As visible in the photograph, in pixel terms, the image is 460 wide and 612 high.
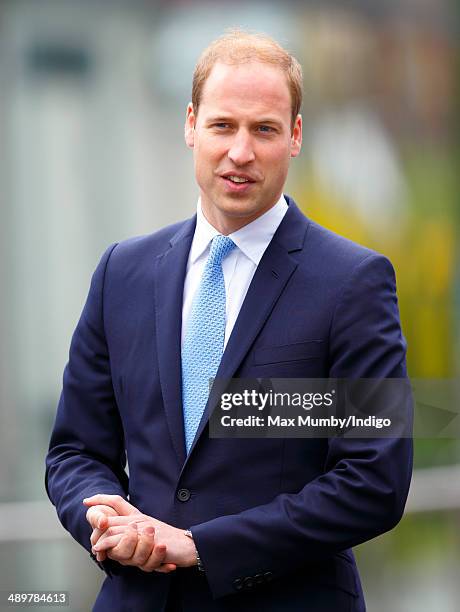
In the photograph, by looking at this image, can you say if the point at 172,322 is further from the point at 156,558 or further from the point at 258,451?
the point at 156,558

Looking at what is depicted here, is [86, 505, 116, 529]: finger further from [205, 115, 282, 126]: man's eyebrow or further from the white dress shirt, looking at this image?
[205, 115, 282, 126]: man's eyebrow

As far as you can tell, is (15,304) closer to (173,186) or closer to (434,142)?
(173,186)

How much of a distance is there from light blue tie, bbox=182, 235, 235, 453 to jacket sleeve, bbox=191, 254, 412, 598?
260mm

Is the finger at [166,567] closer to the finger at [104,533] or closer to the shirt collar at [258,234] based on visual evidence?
the finger at [104,533]

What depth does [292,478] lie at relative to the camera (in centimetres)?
267

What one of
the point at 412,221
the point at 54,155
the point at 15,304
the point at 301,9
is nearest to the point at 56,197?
the point at 54,155

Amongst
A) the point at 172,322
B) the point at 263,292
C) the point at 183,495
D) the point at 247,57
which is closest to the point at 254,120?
the point at 247,57

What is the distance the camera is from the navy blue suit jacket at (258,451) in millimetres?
2594

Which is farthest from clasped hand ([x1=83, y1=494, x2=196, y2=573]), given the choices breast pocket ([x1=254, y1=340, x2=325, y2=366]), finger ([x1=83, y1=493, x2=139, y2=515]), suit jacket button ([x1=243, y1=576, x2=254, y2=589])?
breast pocket ([x1=254, y1=340, x2=325, y2=366])

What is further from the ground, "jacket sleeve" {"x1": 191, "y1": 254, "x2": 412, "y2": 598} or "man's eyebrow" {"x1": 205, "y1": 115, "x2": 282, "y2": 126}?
"man's eyebrow" {"x1": 205, "y1": 115, "x2": 282, "y2": 126}

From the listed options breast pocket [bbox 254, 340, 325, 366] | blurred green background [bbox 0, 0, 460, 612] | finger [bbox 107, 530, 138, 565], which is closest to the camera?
finger [bbox 107, 530, 138, 565]

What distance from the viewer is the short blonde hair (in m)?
2.75

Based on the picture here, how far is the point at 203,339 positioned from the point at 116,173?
341 cm

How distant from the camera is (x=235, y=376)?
2.70 meters
